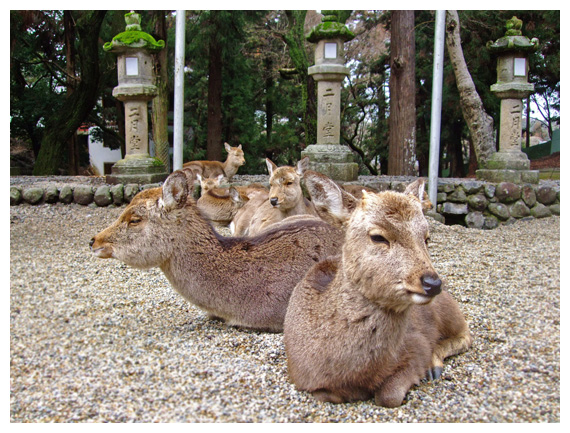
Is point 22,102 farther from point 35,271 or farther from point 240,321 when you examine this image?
point 240,321

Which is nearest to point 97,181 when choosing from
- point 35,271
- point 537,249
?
point 35,271

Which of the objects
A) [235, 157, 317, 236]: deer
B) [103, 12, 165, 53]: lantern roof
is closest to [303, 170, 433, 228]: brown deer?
[235, 157, 317, 236]: deer

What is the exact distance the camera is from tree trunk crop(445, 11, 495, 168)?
41.4 feet

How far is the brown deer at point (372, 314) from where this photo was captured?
237cm

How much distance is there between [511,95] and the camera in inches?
368

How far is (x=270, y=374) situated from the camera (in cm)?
296

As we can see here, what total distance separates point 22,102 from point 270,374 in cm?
242

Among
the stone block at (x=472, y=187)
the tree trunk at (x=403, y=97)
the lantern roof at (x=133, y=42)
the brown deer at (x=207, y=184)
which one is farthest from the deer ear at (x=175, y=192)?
the tree trunk at (x=403, y=97)

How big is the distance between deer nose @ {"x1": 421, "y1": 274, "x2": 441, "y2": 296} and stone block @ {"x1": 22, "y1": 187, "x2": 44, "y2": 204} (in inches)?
103

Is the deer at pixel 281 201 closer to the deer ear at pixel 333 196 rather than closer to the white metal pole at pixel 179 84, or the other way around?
the white metal pole at pixel 179 84

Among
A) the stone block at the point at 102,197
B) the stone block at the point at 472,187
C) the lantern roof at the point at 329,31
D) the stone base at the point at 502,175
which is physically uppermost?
the lantern roof at the point at 329,31

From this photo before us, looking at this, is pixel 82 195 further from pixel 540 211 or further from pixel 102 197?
pixel 540 211

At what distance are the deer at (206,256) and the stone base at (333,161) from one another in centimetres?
511

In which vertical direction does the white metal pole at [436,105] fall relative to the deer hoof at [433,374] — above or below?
above
